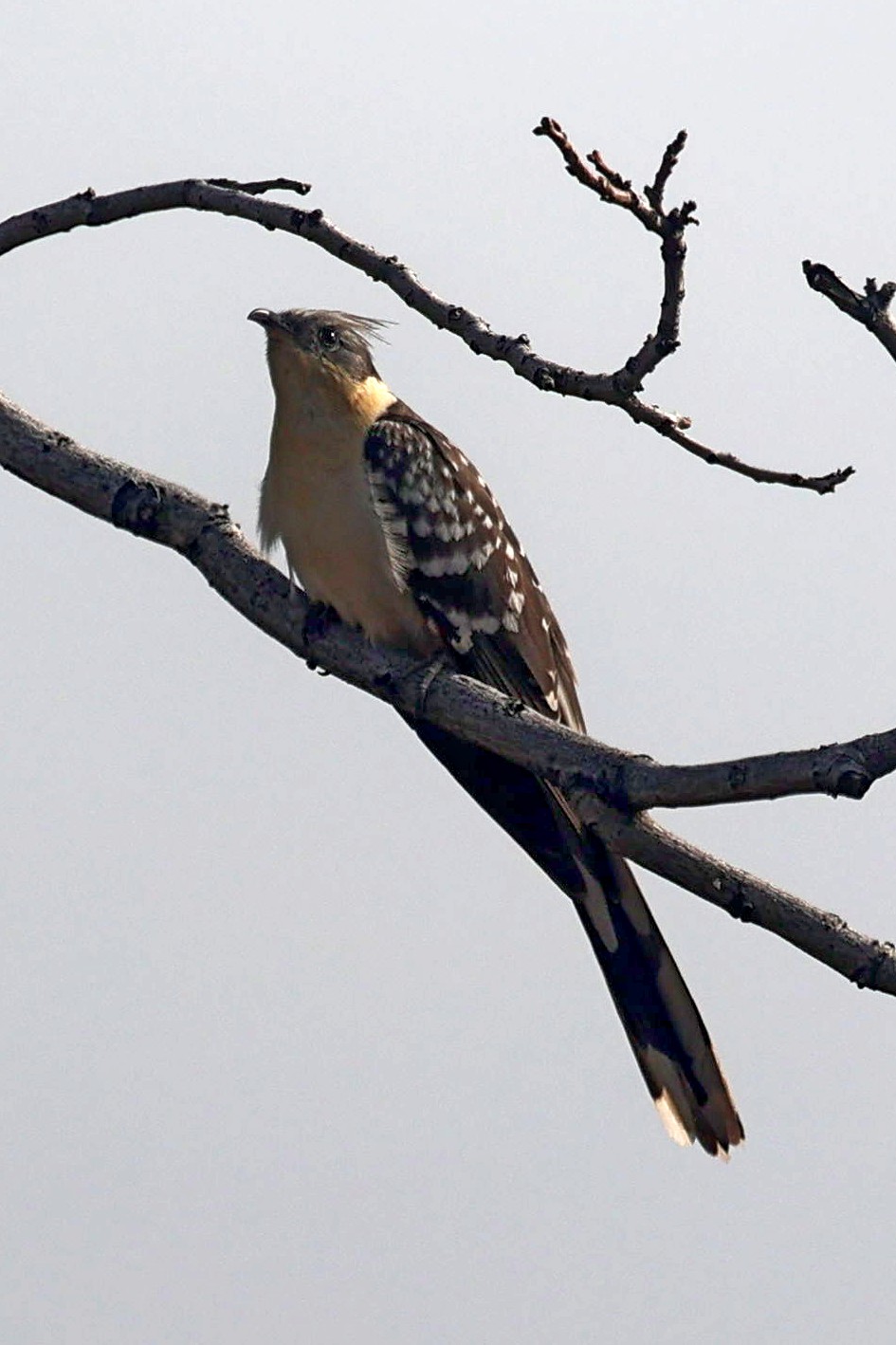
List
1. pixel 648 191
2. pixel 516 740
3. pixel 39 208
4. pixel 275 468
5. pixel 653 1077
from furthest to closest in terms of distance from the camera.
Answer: pixel 275 468, pixel 653 1077, pixel 39 208, pixel 516 740, pixel 648 191

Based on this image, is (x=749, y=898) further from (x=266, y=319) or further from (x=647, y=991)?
(x=266, y=319)

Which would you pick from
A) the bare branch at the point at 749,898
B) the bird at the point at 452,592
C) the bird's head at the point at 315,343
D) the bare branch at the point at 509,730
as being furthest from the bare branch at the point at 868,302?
the bird's head at the point at 315,343

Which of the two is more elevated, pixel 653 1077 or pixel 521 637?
pixel 521 637

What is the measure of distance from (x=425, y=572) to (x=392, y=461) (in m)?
0.41

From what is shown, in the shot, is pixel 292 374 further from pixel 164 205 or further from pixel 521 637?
pixel 164 205

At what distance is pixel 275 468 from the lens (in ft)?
20.9

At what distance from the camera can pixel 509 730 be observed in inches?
180

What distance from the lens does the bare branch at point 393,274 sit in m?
4.01

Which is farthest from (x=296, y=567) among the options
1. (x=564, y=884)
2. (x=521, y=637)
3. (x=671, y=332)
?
(x=671, y=332)

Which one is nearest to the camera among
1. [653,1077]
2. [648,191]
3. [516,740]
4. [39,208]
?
[648,191]

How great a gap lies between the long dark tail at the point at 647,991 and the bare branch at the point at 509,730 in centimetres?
108

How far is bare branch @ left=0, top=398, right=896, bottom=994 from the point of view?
381cm

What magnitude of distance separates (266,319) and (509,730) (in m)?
2.54

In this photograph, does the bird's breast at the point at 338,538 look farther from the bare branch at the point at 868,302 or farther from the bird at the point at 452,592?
the bare branch at the point at 868,302
